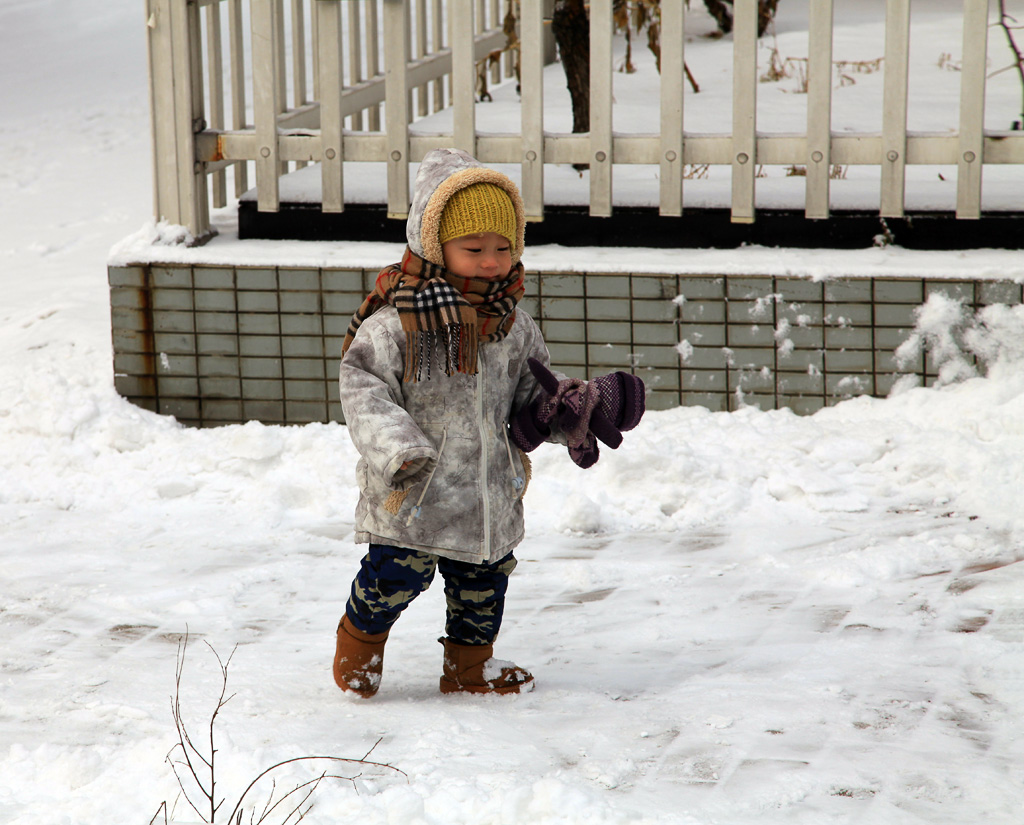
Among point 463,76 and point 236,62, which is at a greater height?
point 236,62

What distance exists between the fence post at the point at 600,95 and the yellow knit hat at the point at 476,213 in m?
2.36

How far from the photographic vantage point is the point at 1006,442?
459cm

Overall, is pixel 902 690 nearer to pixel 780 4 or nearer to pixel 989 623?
pixel 989 623

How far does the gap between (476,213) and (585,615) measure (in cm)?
150

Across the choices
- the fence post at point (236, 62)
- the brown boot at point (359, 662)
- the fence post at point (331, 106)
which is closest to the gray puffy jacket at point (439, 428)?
the brown boot at point (359, 662)

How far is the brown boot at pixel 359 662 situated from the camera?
3023mm

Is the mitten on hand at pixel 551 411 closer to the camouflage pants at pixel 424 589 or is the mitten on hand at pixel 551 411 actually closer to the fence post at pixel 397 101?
the camouflage pants at pixel 424 589

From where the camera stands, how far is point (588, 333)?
5137 millimetres

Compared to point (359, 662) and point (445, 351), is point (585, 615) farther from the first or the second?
point (445, 351)

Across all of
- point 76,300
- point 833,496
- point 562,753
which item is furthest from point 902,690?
point 76,300

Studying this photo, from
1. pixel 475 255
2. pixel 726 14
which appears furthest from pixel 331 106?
pixel 726 14

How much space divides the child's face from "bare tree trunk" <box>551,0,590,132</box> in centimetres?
365

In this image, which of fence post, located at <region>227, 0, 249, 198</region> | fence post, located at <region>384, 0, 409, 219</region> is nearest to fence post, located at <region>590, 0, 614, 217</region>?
fence post, located at <region>384, 0, 409, 219</region>

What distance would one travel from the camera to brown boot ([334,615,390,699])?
9.92ft
